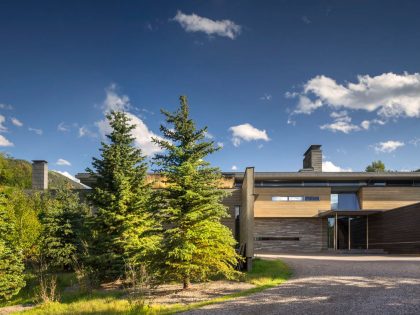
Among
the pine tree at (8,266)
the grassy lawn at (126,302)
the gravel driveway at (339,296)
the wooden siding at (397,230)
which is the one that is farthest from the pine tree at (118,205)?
the wooden siding at (397,230)

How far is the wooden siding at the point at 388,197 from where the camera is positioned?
30.2m

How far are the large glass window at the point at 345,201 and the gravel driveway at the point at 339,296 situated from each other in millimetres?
17773

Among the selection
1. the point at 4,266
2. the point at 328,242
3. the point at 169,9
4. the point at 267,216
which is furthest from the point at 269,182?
the point at 4,266

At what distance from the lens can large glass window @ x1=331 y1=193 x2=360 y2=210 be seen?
1224 inches

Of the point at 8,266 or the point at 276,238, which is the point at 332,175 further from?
the point at 8,266

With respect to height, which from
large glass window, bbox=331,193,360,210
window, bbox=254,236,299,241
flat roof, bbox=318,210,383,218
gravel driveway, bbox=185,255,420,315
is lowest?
window, bbox=254,236,299,241

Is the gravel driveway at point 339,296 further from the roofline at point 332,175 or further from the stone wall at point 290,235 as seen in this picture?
the roofline at point 332,175

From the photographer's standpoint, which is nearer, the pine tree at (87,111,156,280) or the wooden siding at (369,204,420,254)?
the pine tree at (87,111,156,280)

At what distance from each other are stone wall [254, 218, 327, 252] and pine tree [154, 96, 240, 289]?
17936mm

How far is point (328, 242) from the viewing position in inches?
1211

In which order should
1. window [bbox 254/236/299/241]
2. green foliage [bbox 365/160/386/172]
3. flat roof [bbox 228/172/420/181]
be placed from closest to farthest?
window [bbox 254/236/299/241] < flat roof [bbox 228/172/420/181] < green foliage [bbox 365/160/386/172]

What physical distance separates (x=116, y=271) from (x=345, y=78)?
55.4 feet

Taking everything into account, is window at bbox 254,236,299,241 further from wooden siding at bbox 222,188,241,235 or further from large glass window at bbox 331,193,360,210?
wooden siding at bbox 222,188,241,235

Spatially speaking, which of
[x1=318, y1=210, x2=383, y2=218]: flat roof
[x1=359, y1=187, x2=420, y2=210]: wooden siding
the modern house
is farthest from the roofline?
[x1=318, y1=210, x2=383, y2=218]: flat roof
